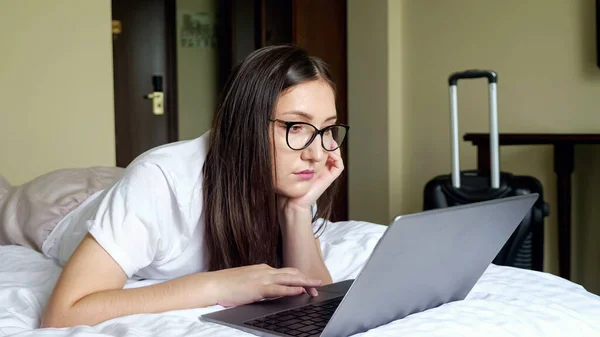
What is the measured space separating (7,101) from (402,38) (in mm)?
2205

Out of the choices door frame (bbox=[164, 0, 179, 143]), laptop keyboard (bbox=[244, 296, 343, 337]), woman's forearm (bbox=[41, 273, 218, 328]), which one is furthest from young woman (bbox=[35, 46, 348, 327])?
door frame (bbox=[164, 0, 179, 143])

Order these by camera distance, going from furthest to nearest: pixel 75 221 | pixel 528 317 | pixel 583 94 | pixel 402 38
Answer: pixel 402 38, pixel 583 94, pixel 75 221, pixel 528 317

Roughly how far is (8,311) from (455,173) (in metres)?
2.06

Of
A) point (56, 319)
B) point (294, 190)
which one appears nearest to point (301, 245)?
point (294, 190)

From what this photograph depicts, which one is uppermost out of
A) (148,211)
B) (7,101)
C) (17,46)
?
(17,46)

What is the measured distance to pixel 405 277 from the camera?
97 centimetres

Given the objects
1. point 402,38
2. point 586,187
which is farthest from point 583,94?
point 402,38

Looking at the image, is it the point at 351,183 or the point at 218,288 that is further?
the point at 351,183

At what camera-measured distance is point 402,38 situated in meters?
4.04

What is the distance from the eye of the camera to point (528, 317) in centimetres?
108

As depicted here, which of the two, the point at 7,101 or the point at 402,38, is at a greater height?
the point at 402,38

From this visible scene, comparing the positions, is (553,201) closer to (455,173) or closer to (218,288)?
(455,173)

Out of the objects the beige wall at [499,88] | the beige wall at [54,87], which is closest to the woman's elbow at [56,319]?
the beige wall at [54,87]

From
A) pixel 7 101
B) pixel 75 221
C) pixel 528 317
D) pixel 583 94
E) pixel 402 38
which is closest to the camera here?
pixel 528 317
